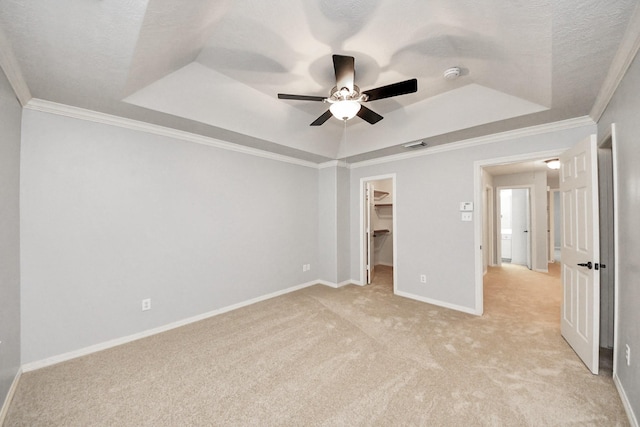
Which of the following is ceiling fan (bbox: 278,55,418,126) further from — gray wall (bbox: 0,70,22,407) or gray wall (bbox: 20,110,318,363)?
gray wall (bbox: 0,70,22,407)

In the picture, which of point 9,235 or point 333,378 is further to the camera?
point 333,378

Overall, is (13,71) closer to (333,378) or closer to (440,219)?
(333,378)

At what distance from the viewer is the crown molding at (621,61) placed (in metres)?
1.38

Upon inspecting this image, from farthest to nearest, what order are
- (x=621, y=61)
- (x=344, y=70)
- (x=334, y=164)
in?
1. (x=334, y=164)
2. (x=344, y=70)
3. (x=621, y=61)

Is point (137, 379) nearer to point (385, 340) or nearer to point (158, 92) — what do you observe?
point (385, 340)

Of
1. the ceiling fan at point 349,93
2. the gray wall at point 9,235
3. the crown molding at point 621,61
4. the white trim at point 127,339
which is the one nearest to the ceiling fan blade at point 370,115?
the ceiling fan at point 349,93

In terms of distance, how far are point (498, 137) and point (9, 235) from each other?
490 centimetres

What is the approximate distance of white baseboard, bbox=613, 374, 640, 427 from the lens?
4.94 ft

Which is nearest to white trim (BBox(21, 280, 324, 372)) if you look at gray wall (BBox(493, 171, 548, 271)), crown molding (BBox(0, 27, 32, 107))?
crown molding (BBox(0, 27, 32, 107))

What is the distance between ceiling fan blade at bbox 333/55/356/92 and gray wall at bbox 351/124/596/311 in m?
2.23

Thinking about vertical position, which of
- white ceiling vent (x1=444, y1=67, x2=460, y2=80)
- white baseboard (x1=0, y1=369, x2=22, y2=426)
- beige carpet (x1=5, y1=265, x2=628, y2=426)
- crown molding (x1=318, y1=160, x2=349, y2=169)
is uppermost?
white ceiling vent (x1=444, y1=67, x2=460, y2=80)

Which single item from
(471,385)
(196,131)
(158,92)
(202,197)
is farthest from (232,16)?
(471,385)

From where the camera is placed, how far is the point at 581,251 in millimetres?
2209

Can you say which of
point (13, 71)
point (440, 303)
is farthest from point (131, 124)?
point (440, 303)
